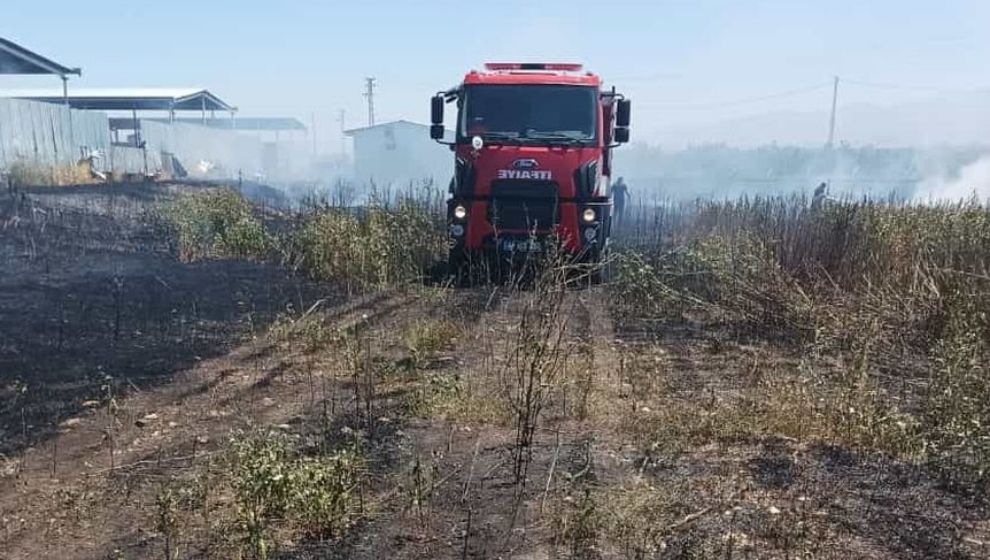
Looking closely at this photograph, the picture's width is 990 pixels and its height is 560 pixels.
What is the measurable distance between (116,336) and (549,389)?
4.01 metres

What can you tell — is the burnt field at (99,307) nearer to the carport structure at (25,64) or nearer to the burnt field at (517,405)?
the burnt field at (517,405)

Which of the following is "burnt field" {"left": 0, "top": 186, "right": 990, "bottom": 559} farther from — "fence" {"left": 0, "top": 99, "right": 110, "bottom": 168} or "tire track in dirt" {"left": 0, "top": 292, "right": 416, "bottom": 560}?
"fence" {"left": 0, "top": 99, "right": 110, "bottom": 168}

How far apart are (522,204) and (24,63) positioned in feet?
69.7

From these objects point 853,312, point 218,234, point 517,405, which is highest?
point 218,234

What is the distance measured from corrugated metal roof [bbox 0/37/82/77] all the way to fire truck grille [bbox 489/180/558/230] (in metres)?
19.5

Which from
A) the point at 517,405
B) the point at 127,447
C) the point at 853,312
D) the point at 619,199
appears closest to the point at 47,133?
the point at 619,199

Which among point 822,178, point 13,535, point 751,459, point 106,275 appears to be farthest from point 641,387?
point 822,178

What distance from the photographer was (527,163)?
8180 mm

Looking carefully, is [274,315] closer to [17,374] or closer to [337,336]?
[337,336]

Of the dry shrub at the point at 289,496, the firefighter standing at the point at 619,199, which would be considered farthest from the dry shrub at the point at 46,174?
the dry shrub at the point at 289,496

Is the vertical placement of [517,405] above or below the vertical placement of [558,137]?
below

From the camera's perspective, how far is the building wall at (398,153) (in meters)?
44.2

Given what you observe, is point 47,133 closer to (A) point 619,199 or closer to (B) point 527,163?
(A) point 619,199

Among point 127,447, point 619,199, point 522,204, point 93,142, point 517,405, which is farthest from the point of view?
point 93,142
